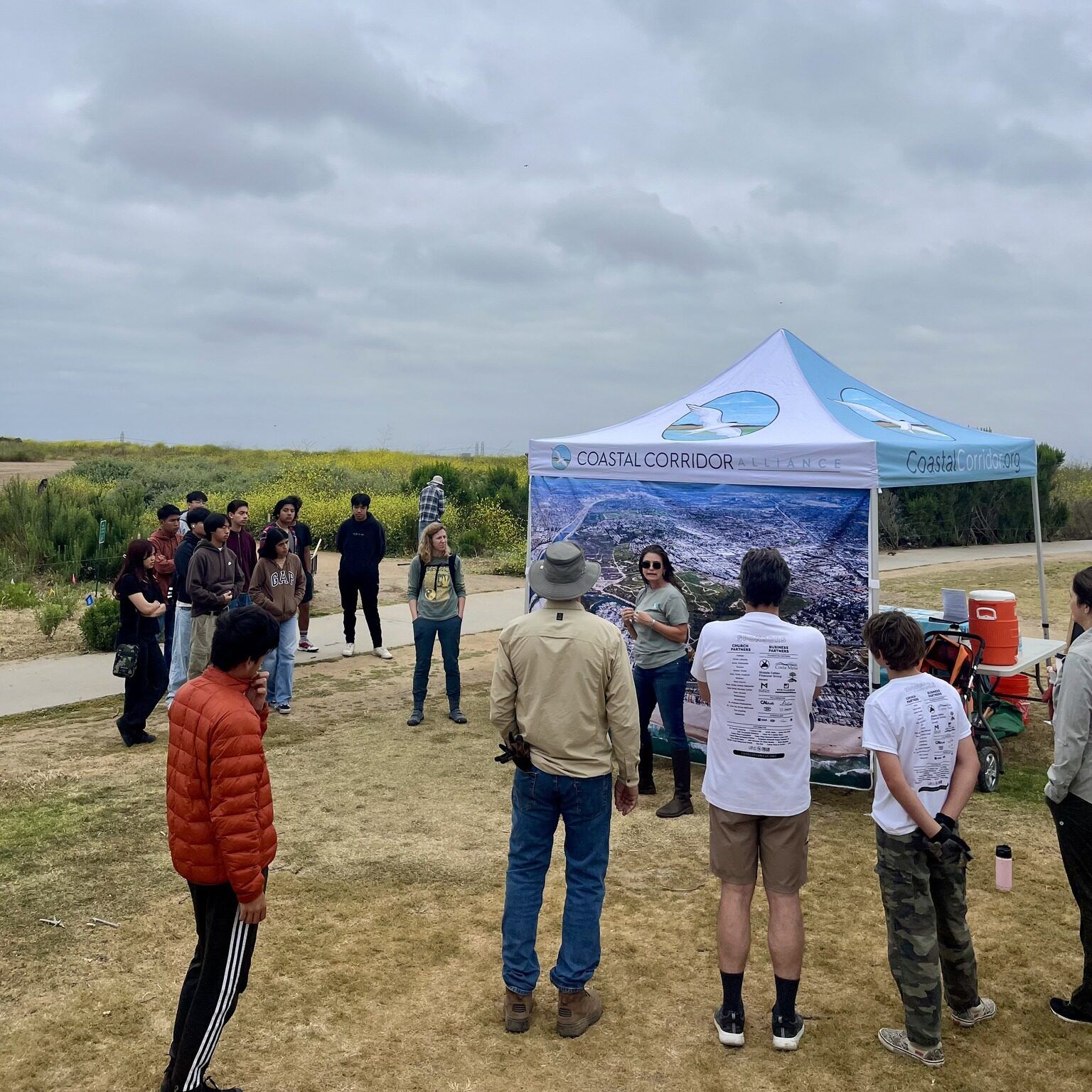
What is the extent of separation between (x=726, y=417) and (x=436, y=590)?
2.70 m

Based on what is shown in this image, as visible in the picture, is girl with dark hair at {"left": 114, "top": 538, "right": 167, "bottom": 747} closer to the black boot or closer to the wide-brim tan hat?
the black boot

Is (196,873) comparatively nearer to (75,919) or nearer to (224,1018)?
(224,1018)

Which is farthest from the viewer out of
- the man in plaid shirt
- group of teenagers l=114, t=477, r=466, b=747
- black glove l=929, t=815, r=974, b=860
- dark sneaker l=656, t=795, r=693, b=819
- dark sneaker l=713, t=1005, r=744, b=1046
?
the man in plaid shirt

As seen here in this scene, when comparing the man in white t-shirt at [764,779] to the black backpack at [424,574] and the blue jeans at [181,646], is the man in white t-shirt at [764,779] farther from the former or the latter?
the blue jeans at [181,646]

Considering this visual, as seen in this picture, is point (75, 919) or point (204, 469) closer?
point (75, 919)

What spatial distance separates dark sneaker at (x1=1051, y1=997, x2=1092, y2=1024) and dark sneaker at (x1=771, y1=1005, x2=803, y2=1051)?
3.44 feet

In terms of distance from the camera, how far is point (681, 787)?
6391 mm

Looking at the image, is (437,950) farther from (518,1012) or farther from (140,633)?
(140,633)

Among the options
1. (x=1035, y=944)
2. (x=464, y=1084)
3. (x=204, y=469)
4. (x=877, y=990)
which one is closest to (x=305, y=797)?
(x=464, y=1084)

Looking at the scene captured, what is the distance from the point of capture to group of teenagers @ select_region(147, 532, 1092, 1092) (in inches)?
130

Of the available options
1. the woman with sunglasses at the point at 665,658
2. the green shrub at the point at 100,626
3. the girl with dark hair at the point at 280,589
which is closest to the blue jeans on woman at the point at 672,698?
the woman with sunglasses at the point at 665,658

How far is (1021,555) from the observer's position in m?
21.9

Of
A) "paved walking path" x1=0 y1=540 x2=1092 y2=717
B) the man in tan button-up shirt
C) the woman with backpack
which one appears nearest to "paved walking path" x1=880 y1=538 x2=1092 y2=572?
"paved walking path" x1=0 y1=540 x2=1092 y2=717

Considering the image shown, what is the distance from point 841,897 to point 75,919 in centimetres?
376
